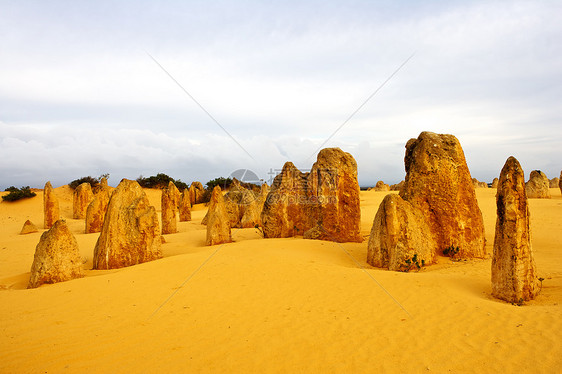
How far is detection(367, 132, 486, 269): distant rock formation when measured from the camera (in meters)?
8.03

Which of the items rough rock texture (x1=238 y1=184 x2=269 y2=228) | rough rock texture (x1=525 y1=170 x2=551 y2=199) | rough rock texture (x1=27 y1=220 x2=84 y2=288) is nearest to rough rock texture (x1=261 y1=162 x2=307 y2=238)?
rough rock texture (x1=238 y1=184 x2=269 y2=228)

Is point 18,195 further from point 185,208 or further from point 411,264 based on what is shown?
point 411,264

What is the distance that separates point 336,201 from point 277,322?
274 inches

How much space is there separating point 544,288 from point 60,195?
36059 millimetres

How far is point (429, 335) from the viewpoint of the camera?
4223 millimetres

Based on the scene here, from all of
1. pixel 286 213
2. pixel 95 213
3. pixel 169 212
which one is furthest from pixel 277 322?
pixel 95 213

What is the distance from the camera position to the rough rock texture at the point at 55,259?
6988 mm

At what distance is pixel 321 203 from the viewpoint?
11.5m

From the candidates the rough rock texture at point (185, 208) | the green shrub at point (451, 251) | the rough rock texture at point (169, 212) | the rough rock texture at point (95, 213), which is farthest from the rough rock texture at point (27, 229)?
the green shrub at point (451, 251)

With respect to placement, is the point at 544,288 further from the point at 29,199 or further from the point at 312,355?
the point at 29,199

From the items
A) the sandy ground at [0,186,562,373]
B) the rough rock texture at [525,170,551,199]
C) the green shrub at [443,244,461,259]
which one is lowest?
the sandy ground at [0,186,562,373]

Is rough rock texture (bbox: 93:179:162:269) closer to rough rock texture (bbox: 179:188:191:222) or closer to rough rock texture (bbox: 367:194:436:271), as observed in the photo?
rough rock texture (bbox: 367:194:436:271)

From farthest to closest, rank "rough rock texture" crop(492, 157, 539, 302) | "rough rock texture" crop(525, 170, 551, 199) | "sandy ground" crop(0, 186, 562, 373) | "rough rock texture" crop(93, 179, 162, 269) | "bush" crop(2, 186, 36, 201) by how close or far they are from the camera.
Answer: "bush" crop(2, 186, 36, 201) < "rough rock texture" crop(525, 170, 551, 199) < "rough rock texture" crop(93, 179, 162, 269) < "rough rock texture" crop(492, 157, 539, 302) < "sandy ground" crop(0, 186, 562, 373)

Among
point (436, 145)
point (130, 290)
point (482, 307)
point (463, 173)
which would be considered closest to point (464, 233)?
point (463, 173)
